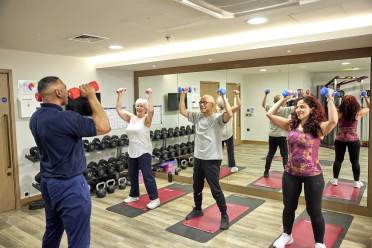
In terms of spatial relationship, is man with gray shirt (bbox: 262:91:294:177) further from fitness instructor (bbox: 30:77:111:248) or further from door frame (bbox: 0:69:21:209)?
door frame (bbox: 0:69:21:209)

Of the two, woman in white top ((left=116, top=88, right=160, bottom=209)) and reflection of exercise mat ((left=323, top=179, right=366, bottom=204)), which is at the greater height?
woman in white top ((left=116, top=88, right=160, bottom=209))

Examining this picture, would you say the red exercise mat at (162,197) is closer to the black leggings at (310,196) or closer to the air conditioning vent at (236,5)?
the black leggings at (310,196)

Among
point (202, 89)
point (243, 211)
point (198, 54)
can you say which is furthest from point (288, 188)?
point (202, 89)

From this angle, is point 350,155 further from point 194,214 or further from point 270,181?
point 194,214

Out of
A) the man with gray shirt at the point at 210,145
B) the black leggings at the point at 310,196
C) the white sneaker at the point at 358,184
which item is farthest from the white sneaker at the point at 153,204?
the white sneaker at the point at 358,184

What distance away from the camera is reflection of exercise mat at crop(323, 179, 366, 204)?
3498 mm

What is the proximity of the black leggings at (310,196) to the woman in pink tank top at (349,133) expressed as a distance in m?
1.41

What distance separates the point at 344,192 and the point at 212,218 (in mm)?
1710

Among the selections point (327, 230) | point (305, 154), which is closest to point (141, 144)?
point (305, 154)

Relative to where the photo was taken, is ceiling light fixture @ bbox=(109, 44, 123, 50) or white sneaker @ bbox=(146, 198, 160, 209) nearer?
white sneaker @ bbox=(146, 198, 160, 209)

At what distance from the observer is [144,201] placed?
400 centimetres

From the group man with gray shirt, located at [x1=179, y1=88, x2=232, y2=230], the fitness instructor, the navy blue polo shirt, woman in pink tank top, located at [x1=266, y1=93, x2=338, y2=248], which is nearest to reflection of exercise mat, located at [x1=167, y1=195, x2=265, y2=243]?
man with gray shirt, located at [x1=179, y1=88, x2=232, y2=230]

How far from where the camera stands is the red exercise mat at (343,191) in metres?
3.53

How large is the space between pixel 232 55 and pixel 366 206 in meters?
2.42
